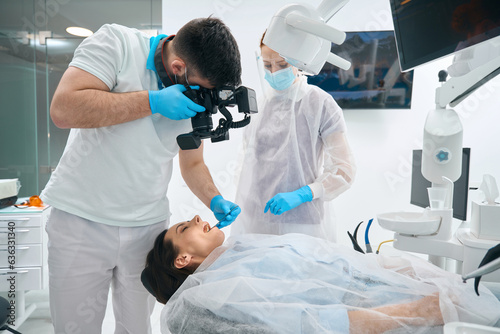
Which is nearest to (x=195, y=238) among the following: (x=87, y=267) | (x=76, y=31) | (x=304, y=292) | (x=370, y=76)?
(x=87, y=267)

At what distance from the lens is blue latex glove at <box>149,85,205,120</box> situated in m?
1.09

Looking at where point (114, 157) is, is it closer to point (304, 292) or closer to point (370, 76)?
point (304, 292)

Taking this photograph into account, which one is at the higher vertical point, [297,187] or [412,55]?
[412,55]

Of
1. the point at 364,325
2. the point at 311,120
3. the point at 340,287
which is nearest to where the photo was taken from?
the point at 364,325

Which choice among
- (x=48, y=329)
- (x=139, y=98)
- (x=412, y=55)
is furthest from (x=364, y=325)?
(x=48, y=329)

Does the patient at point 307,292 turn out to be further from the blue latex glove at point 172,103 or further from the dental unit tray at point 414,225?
the blue latex glove at point 172,103

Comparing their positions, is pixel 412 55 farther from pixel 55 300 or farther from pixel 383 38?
pixel 383 38

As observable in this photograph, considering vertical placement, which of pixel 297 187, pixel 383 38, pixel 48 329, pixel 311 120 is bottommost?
pixel 48 329

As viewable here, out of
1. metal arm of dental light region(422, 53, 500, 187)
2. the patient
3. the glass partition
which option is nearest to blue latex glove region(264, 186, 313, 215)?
the patient

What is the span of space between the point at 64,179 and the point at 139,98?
1.26ft

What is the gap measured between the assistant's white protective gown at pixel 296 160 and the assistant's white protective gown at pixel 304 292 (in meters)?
0.43

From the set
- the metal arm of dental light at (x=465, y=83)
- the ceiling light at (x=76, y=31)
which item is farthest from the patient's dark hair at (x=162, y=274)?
the ceiling light at (x=76, y=31)

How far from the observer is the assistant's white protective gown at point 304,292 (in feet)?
2.80

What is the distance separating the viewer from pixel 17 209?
2.22 m
